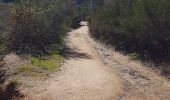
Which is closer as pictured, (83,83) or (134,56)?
(83,83)

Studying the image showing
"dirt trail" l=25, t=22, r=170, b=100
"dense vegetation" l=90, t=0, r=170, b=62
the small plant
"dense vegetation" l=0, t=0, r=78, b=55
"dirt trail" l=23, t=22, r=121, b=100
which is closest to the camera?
"dirt trail" l=23, t=22, r=121, b=100

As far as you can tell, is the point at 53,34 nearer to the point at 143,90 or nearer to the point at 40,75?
the point at 40,75

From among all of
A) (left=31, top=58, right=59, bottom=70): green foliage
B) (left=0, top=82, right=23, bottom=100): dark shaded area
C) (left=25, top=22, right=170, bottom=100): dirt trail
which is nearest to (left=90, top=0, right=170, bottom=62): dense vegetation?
(left=25, top=22, right=170, bottom=100): dirt trail

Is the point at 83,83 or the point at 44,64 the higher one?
the point at 83,83

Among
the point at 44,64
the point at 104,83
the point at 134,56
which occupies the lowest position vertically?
the point at 134,56

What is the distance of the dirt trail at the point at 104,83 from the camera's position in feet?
48.5

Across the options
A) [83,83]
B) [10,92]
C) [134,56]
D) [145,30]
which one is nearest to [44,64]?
[83,83]

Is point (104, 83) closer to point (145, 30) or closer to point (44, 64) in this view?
point (44, 64)

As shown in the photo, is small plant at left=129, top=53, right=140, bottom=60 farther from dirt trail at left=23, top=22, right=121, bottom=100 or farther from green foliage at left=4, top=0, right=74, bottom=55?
green foliage at left=4, top=0, right=74, bottom=55

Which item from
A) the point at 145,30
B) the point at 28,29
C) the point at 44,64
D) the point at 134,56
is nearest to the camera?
the point at 44,64

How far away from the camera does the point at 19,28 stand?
25.8m

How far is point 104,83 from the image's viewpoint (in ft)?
55.1

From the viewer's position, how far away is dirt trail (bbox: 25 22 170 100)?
1477 centimetres

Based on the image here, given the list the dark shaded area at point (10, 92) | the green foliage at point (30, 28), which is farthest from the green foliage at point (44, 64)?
the dark shaded area at point (10, 92)
